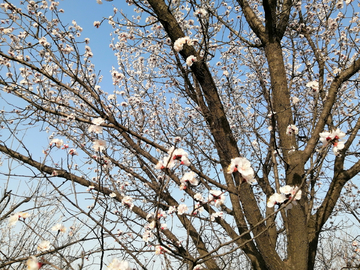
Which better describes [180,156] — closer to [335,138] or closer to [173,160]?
[173,160]

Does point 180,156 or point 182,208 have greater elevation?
point 182,208

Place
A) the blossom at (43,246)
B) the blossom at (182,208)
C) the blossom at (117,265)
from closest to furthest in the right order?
the blossom at (117,265)
the blossom at (43,246)
the blossom at (182,208)

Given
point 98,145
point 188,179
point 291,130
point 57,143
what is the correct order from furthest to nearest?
point 291,130 < point 57,143 < point 98,145 < point 188,179

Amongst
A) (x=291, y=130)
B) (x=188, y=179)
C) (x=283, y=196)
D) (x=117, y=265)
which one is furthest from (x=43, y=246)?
(x=291, y=130)

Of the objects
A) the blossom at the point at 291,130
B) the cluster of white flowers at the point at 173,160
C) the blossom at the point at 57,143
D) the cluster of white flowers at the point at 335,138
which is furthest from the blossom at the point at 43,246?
the blossom at the point at 291,130

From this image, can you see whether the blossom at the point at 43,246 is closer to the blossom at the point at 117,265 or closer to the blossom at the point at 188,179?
the blossom at the point at 117,265

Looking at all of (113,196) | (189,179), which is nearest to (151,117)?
(113,196)

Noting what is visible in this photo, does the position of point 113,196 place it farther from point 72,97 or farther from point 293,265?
point 72,97

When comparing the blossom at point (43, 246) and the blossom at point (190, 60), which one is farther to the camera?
the blossom at point (190, 60)

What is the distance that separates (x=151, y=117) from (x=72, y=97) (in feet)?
7.22

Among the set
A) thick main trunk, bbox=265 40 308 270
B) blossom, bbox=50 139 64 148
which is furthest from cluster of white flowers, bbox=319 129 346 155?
blossom, bbox=50 139 64 148

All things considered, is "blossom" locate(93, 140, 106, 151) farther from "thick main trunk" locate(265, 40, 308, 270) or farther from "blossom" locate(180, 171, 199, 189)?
"thick main trunk" locate(265, 40, 308, 270)

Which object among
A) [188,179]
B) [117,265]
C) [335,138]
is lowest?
[117,265]

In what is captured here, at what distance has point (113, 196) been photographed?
135 inches
